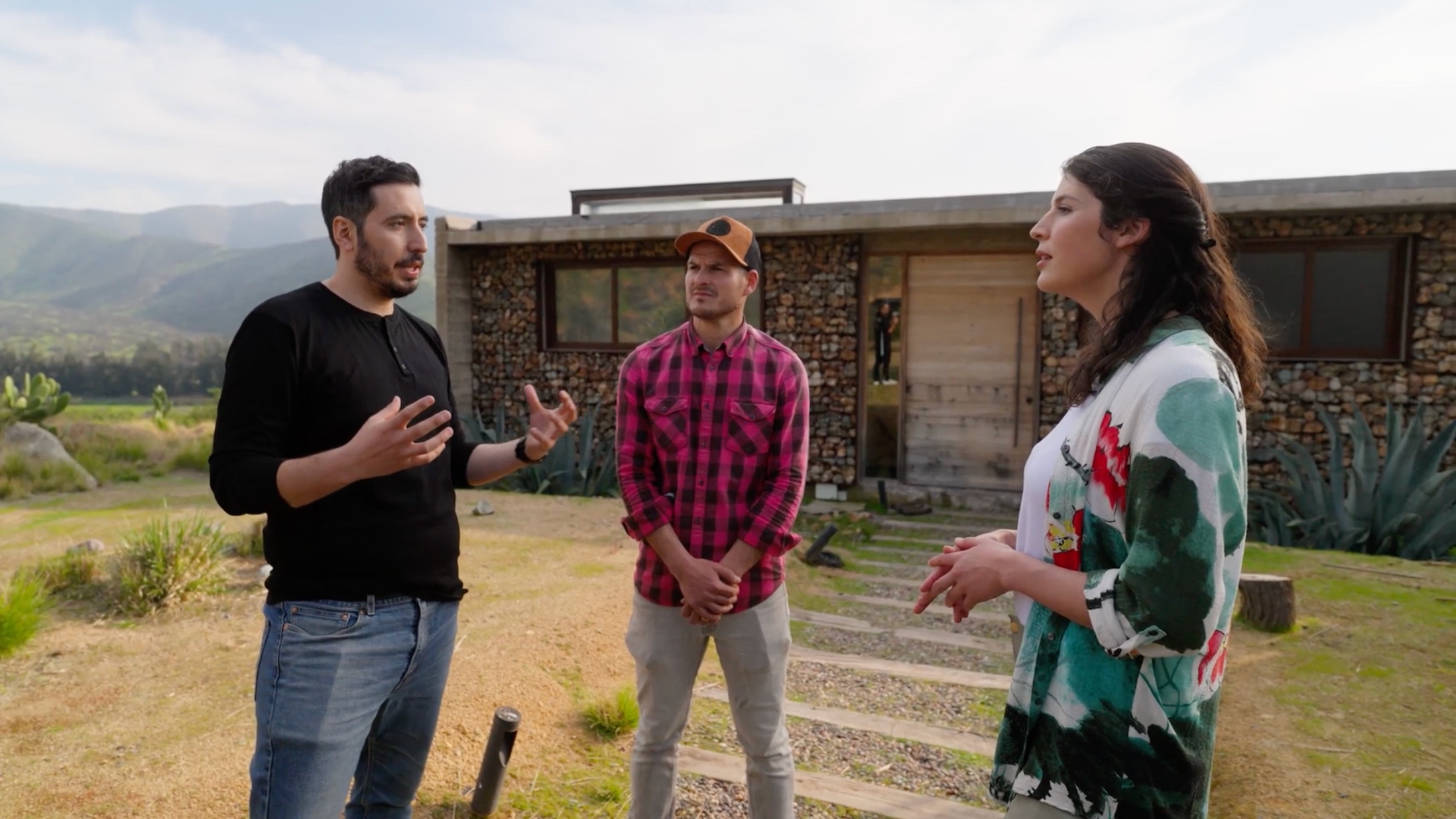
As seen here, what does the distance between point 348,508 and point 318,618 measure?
0.24m

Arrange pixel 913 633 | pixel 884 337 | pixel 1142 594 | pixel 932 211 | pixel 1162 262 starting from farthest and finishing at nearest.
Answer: pixel 884 337, pixel 932 211, pixel 913 633, pixel 1162 262, pixel 1142 594

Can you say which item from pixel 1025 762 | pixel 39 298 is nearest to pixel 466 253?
pixel 1025 762

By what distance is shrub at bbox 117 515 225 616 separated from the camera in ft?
16.2

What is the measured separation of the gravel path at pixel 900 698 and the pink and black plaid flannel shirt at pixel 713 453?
1.76 metres

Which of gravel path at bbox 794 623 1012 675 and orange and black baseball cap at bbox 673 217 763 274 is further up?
orange and black baseball cap at bbox 673 217 763 274

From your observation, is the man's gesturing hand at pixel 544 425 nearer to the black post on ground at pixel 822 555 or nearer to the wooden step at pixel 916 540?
the black post on ground at pixel 822 555

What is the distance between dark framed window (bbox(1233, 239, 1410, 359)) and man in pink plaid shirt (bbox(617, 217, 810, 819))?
6564mm

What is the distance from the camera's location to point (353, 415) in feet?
6.28

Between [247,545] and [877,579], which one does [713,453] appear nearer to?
[877,579]

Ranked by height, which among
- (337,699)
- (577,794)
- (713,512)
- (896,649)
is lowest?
(896,649)

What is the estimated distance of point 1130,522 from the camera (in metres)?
1.33

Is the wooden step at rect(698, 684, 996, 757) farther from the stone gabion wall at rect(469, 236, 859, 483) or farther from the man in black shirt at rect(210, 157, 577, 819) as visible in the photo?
the stone gabion wall at rect(469, 236, 859, 483)

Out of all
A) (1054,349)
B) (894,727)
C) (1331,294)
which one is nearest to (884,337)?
(1054,349)

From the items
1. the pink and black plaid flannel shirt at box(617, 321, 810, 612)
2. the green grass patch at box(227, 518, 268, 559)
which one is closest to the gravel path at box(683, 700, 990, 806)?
the pink and black plaid flannel shirt at box(617, 321, 810, 612)
